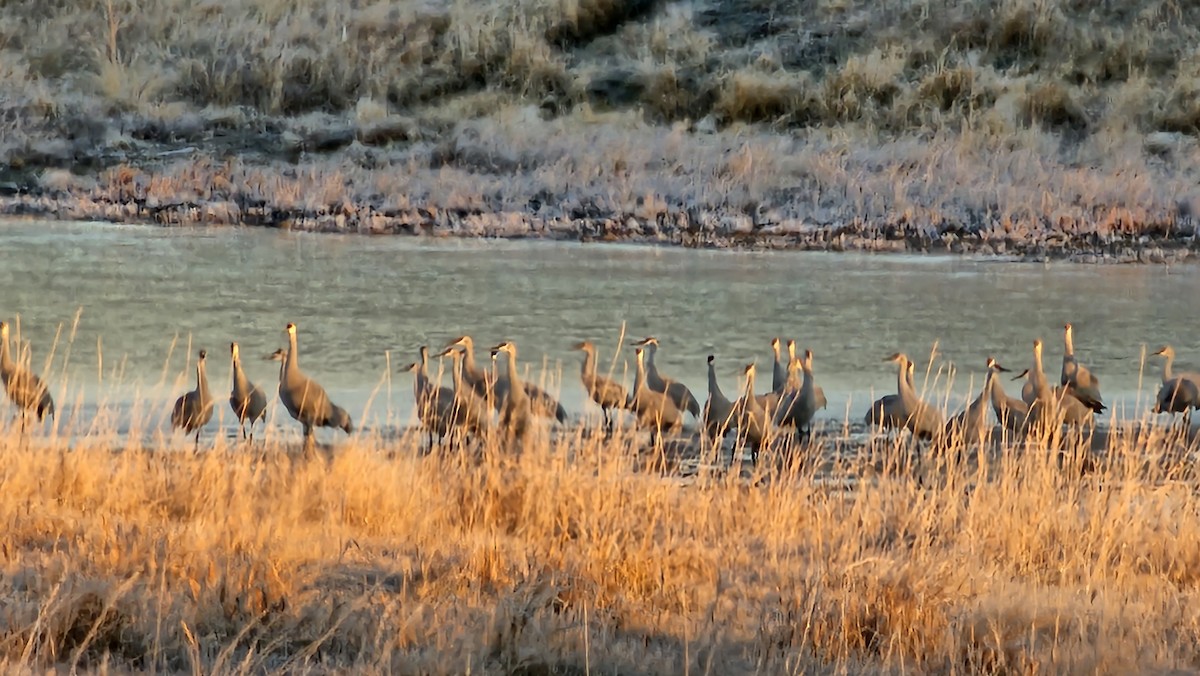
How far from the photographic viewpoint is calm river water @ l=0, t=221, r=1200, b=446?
1050cm

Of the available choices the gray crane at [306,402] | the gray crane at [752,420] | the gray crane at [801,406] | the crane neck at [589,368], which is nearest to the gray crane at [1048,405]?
the gray crane at [801,406]

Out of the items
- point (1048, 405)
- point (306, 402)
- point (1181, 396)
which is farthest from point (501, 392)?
point (1181, 396)

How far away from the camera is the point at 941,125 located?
81.7 feet

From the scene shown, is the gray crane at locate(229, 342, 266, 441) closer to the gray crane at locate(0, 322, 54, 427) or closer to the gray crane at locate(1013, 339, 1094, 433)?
the gray crane at locate(0, 322, 54, 427)

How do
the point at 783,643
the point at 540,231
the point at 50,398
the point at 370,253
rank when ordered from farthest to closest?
the point at 540,231 < the point at 370,253 < the point at 50,398 < the point at 783,643

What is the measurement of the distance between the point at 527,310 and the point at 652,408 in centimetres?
416

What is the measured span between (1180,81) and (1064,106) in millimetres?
2067

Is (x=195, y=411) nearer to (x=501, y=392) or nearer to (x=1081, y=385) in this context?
(x=501, y=392)

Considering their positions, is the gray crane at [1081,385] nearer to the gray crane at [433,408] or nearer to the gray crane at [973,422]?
the gray crane at [973,422]

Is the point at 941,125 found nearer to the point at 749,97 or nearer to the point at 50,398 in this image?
the point at 749,97

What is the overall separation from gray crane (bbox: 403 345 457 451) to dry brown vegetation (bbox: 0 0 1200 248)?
1024 centimetres

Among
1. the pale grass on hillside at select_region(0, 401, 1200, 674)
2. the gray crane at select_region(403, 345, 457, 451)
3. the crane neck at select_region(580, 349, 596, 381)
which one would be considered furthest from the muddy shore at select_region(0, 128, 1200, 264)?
the pale grass on hillside at select_region(0, 401, 1200, 674)

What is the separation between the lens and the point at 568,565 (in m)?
5.64

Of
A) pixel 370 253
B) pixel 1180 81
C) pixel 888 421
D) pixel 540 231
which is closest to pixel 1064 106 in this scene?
pixel 1180 81
